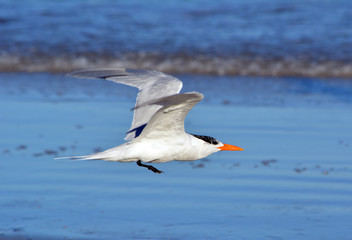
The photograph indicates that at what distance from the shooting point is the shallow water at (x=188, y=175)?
534 cm

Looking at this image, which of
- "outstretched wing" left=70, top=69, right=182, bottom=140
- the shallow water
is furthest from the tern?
the shallow water

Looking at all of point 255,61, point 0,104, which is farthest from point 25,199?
point 255,61

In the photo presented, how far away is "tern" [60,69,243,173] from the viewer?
4.75 metres

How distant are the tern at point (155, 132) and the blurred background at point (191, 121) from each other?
2.25ft

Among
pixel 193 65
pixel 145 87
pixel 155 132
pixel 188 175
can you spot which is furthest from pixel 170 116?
pixel 193 65

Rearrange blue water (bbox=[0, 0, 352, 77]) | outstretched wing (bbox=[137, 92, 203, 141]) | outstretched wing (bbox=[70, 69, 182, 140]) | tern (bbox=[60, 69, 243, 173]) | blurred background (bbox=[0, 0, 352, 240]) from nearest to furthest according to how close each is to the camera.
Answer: outstretched wing (bbox=[137, 92, 203, 141]) < tern (bbox=[60, 69, 243, 173]) < outstretched wing (bbox=[70, 69, 182, 140]) < blurred background (bbox=[0, 0, 352, 240]) < blue water (bbox=[0, 0, 352, 77])

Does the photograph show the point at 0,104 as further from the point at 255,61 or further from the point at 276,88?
the point at 255,61

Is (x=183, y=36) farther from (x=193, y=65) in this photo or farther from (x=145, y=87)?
(x=145, y=87)

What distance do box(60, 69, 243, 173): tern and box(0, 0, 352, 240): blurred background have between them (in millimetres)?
686

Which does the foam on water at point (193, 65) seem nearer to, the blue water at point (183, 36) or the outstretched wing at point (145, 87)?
the blue water at point (183, 36)

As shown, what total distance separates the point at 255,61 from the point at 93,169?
6751 millimetres

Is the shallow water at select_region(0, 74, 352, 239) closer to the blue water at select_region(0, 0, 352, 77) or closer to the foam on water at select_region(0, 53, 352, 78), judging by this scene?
the foam on water at select_region(0, 53, 352, 78)

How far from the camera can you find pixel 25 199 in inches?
229

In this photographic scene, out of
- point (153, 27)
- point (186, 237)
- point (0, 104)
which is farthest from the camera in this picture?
point (153, 27)
